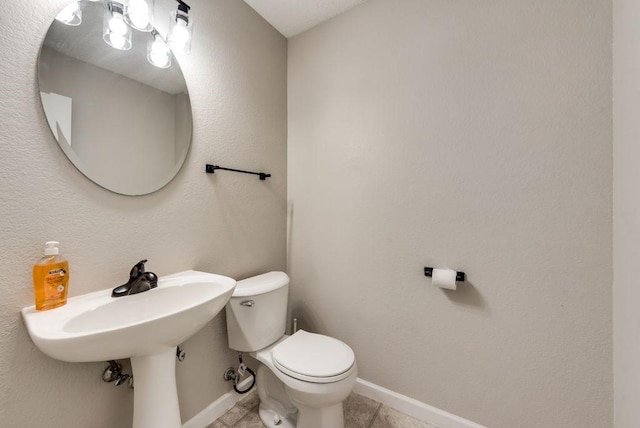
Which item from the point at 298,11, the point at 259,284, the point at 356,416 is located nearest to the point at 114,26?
the point at 298,11

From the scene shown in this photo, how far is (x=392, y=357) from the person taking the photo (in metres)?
1.47

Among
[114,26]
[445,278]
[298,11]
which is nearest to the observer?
[114,26]

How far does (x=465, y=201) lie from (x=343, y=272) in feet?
2.66

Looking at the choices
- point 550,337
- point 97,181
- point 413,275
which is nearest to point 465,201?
point 413,275

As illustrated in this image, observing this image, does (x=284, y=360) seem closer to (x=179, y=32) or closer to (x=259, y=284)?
(x=259, y=284)

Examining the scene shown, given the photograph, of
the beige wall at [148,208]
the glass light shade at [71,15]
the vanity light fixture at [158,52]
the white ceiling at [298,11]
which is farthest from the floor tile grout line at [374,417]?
the white ceiling at [298,11]

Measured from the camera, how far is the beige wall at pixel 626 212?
0.79 meters

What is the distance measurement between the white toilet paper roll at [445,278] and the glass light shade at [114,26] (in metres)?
1.71

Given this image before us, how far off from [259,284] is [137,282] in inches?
22.8

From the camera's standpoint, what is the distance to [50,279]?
0.81 m

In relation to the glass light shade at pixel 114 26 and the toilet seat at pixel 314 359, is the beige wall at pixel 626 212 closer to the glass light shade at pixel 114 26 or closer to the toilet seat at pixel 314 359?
the toilet seat at pixel 314 359

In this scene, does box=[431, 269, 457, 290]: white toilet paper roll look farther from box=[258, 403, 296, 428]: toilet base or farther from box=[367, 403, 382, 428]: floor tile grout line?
box=[258, 403, 296, 428]: toilet base

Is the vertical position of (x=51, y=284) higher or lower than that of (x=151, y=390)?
higher

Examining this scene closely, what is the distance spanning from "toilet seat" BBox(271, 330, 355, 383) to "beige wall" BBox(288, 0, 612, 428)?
1.15 ft
